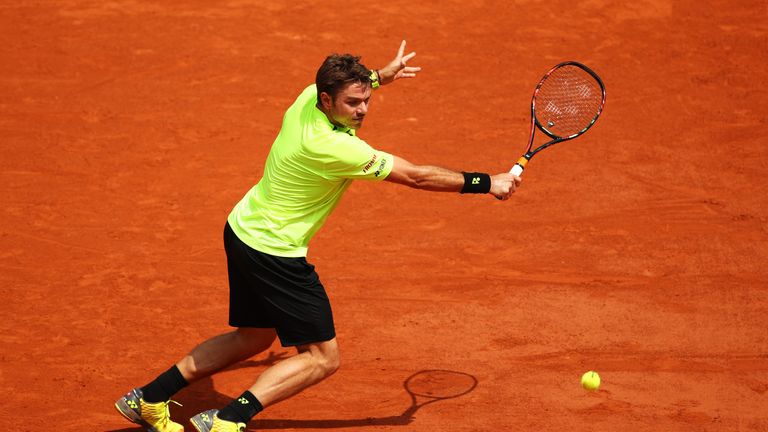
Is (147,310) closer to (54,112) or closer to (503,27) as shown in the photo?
(54,112)

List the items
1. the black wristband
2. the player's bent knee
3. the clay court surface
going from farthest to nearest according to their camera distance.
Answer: the clay court surface, the player's bent knee, the black wristband

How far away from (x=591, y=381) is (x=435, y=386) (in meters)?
1.01

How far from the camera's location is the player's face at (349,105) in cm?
553

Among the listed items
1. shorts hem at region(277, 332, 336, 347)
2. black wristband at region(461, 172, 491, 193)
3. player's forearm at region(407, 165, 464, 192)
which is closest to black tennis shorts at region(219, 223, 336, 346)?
shorts hem at region(277, 332, 336, 347)

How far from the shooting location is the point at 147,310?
25.0ft

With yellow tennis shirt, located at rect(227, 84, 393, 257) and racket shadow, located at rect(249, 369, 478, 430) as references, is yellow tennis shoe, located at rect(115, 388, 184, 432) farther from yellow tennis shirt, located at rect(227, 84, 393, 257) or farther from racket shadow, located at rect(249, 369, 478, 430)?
yellow tennis shirt, located at rect(227, 84, 393, 257)

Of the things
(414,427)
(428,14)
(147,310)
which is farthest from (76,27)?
(414,427)

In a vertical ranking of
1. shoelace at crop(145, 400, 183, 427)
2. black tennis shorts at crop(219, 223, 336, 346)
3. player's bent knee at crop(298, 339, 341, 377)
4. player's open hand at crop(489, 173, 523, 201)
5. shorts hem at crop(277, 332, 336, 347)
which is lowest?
shoelace at crop(145, 400, 183, 427)

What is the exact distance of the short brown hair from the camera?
5.49 metres

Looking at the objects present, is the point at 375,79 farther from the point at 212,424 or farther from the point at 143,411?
the point at 143,411

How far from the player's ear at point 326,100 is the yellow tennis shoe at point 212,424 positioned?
1.82 metres

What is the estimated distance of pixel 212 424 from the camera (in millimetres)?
5930

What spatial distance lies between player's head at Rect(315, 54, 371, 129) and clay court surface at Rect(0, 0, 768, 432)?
79.5 inches

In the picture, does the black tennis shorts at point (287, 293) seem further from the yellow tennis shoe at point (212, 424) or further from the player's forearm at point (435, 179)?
the player's forearm at point (435, 179)
